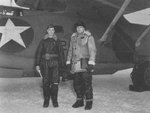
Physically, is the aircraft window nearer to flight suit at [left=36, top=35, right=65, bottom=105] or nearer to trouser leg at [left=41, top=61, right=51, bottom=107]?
flight suit at [left=36, top=35, right=65, bottom=105]

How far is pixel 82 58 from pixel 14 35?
259 cm

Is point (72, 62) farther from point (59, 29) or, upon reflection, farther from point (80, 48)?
point (59, 29)

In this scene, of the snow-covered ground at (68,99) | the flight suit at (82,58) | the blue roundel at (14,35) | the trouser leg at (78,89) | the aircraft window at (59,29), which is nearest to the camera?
the snow-covered ground at (68,99)

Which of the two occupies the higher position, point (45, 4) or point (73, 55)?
point (45, 4)

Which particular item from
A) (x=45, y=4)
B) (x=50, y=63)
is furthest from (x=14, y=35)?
(x=50, y=63)

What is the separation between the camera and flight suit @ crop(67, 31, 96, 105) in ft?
20.0

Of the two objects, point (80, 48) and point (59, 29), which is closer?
point (80, 48)

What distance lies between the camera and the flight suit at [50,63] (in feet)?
20.2

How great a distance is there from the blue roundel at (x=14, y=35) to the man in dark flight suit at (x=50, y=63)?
1.97 meters

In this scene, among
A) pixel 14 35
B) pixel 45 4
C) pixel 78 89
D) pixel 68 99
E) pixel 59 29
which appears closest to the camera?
pixel 78 89

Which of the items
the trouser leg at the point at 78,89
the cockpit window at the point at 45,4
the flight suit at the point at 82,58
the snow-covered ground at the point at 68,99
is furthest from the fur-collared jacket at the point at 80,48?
the cockpit window at the point at 45,4

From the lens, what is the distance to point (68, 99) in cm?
710

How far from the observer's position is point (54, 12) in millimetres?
9102

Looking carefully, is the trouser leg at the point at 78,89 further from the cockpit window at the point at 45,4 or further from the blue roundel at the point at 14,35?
the cockpit window at the point at 45,4
